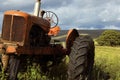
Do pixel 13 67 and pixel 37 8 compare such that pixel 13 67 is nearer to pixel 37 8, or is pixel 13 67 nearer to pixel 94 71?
pixel 37 8

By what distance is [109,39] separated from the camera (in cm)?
6078

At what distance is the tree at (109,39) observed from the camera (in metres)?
60.3

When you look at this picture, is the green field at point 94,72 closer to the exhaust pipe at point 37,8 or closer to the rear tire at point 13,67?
the rear tire at point 13,67

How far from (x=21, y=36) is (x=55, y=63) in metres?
2.31

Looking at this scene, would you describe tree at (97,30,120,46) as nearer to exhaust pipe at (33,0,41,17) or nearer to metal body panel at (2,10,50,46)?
exhaust pipe at (33,0,41,17)

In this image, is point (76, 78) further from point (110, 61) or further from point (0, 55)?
point (110, 61)

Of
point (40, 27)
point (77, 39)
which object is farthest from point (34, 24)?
point (77, 39)

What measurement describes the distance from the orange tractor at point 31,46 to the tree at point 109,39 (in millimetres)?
48445

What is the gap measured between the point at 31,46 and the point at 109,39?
50.1m

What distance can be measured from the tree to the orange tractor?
48.4m

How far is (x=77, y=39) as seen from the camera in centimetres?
1145

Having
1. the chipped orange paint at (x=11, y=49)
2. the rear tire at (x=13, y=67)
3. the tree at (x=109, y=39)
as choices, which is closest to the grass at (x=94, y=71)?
the rear tire at (x=13, y=67)

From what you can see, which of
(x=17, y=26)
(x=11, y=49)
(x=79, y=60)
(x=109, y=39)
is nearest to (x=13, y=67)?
(x=11, y=49)

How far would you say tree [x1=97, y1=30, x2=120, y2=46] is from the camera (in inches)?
2376
